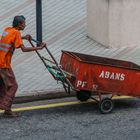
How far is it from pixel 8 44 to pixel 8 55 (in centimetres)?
18

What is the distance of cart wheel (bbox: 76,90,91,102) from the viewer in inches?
377

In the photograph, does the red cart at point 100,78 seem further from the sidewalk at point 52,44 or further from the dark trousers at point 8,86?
the sidewalk at point 52,44

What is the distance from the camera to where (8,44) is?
345 inches

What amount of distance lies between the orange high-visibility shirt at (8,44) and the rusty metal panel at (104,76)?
103 cm

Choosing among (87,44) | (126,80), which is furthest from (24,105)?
(87,44)

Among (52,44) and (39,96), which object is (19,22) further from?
(52,44)

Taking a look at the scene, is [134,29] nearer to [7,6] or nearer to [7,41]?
[7,6]

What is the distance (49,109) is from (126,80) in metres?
1.35

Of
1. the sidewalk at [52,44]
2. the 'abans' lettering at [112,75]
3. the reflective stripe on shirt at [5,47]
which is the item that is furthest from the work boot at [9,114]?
the 'abans' lettering at [112,75]

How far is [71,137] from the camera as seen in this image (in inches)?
315

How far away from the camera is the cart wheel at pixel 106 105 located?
9.16 meters

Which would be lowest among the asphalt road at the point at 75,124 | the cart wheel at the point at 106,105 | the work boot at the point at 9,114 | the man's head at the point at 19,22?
the asphalt road at the point at 75,124

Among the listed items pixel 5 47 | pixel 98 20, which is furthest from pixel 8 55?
pixel 98 20

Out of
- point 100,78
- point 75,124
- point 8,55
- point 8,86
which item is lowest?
point 75,124
